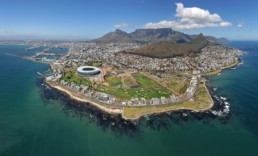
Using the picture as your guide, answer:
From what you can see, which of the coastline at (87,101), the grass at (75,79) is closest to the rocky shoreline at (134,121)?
the coastline at (87,101)

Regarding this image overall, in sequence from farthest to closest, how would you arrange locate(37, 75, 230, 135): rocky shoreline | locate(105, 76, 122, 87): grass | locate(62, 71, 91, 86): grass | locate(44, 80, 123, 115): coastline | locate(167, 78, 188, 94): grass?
1. locate(105, 76, 122, 87): grass
2. locate(62, 71, 91, 86): grass
3. locate(167, 78, 188, 94): grass
4. locate(44, 80, 123, 115): coastline
5. locate(37, 75, 230, 135): rocky shoreline

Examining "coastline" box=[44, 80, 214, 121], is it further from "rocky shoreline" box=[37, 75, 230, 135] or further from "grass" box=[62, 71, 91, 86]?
"grass" box=[62, 71, 91, 86]

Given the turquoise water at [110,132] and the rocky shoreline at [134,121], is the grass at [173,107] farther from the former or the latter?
the turquoise water at [110,132]

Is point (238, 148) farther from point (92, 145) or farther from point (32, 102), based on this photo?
point (32, 102)

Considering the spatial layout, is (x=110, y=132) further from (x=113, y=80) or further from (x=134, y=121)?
(x=113, y=80)

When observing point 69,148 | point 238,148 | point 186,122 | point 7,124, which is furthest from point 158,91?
point 7,124

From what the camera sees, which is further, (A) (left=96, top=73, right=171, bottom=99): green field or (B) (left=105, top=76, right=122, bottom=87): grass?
(B) (left=105, top=76, right=122, bottom=87): grass

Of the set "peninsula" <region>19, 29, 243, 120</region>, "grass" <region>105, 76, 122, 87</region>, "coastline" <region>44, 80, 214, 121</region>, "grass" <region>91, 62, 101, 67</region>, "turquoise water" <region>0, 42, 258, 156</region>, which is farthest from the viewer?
"grass" <region>91, 62, 101, 67</region>

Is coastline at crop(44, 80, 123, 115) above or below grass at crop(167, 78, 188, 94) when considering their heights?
below

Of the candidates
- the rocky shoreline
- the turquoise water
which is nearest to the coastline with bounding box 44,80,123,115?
the rocky shoreline
